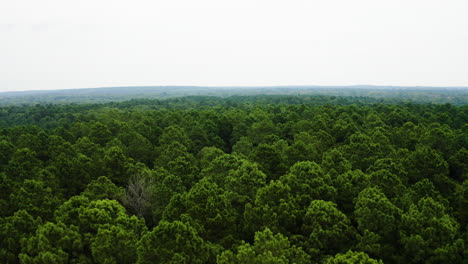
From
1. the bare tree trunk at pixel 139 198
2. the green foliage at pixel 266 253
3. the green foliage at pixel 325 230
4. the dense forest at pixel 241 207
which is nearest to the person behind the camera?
the green foliage at pixel 266 253

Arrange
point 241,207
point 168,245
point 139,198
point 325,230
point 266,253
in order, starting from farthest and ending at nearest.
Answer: point 139,198 → point 241,207 → point 325,230 → point 168,245 → point 266,253

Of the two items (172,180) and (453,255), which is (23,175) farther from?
(453,255)

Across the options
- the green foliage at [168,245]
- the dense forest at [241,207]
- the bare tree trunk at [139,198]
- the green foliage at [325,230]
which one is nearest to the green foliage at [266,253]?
the dense forest at [241,207]

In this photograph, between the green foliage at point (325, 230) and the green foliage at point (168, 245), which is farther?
the green foliage at point (325, 230)

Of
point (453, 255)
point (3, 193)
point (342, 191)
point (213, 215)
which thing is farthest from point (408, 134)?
point (3, 193)

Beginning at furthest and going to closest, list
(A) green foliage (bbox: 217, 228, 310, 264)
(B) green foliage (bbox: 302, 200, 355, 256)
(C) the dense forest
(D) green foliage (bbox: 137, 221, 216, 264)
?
(B) green foliage (bbox: 302, 200, 355, 256)
(C) the dense forest
(D) green foliage (bbox: 137, 221, 216, 264)
(A) green foliage (bbox: 217, 228, 310, 264)

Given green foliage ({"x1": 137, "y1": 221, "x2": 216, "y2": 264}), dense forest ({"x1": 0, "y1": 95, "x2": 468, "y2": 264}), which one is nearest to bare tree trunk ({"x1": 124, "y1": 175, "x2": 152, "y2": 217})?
dense forest ({"x1": 0, "y1": 95, "x2": 468, "y2": 264})

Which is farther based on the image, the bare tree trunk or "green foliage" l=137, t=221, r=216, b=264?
the bare tree trunk

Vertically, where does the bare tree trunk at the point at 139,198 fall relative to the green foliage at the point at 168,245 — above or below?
below

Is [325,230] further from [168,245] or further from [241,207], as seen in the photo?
[168,245]

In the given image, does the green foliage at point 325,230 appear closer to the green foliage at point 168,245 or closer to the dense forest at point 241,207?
the dense forest at point 241,207

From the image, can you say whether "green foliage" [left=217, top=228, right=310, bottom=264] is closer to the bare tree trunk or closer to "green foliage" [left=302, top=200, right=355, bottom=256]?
"green foliage" [left=302, top=200, right=355, bottom=256]

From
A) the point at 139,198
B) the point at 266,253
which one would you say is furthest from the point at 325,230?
the point at 139,198
